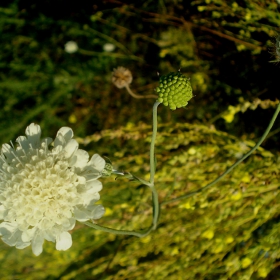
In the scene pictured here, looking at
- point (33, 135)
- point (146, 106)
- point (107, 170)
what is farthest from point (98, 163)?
point (146, 106)

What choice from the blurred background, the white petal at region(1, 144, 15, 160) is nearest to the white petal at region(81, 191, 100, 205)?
the white petal at region(1, 144, 15, 160)

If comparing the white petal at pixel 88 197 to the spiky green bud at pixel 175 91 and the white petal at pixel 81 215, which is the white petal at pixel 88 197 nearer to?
the white petal at pixel 81 215

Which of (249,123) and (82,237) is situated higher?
(249,123)

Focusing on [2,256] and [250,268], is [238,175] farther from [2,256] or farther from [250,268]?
[2,256]

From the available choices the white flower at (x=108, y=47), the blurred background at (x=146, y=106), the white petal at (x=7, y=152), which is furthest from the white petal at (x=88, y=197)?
the white flower at (x=108, y=47)

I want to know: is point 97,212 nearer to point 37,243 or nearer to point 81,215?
point 81,215

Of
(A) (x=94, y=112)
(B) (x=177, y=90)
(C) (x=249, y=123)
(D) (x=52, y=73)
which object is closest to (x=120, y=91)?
(A) (x=94, y=112)

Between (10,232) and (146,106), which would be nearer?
(10,232)
